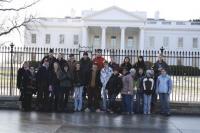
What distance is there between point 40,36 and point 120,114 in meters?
76.1

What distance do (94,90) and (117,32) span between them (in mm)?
77189

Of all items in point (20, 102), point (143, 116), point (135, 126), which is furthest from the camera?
point (20, 102)

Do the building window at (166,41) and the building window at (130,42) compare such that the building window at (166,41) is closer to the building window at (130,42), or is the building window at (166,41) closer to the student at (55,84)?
the building window at (130,42)

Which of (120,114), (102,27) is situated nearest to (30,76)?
(120,114)

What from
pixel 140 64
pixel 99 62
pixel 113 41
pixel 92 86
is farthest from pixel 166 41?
pixel 92 86

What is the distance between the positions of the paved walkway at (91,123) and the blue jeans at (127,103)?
2.54 ft

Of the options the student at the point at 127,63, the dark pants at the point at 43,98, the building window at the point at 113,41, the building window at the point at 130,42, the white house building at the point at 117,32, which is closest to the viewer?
the dark pants at the point at 43,98

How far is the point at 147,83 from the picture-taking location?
56.4 feet

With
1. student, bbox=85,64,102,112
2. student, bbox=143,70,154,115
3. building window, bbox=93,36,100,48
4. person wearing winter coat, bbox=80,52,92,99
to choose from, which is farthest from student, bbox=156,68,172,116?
building window, bbox=93,36,100,48

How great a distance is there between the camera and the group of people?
56.4ft

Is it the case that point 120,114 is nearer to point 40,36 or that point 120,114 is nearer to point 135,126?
point 135,126

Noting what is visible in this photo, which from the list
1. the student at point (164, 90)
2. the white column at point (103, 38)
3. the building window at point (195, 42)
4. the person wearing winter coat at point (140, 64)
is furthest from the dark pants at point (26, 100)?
the building window at point (195, 42)

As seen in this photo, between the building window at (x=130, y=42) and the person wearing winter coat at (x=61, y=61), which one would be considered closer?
the person wearing winter coat at (x=61, y=61)

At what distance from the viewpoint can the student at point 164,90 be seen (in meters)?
17.1
